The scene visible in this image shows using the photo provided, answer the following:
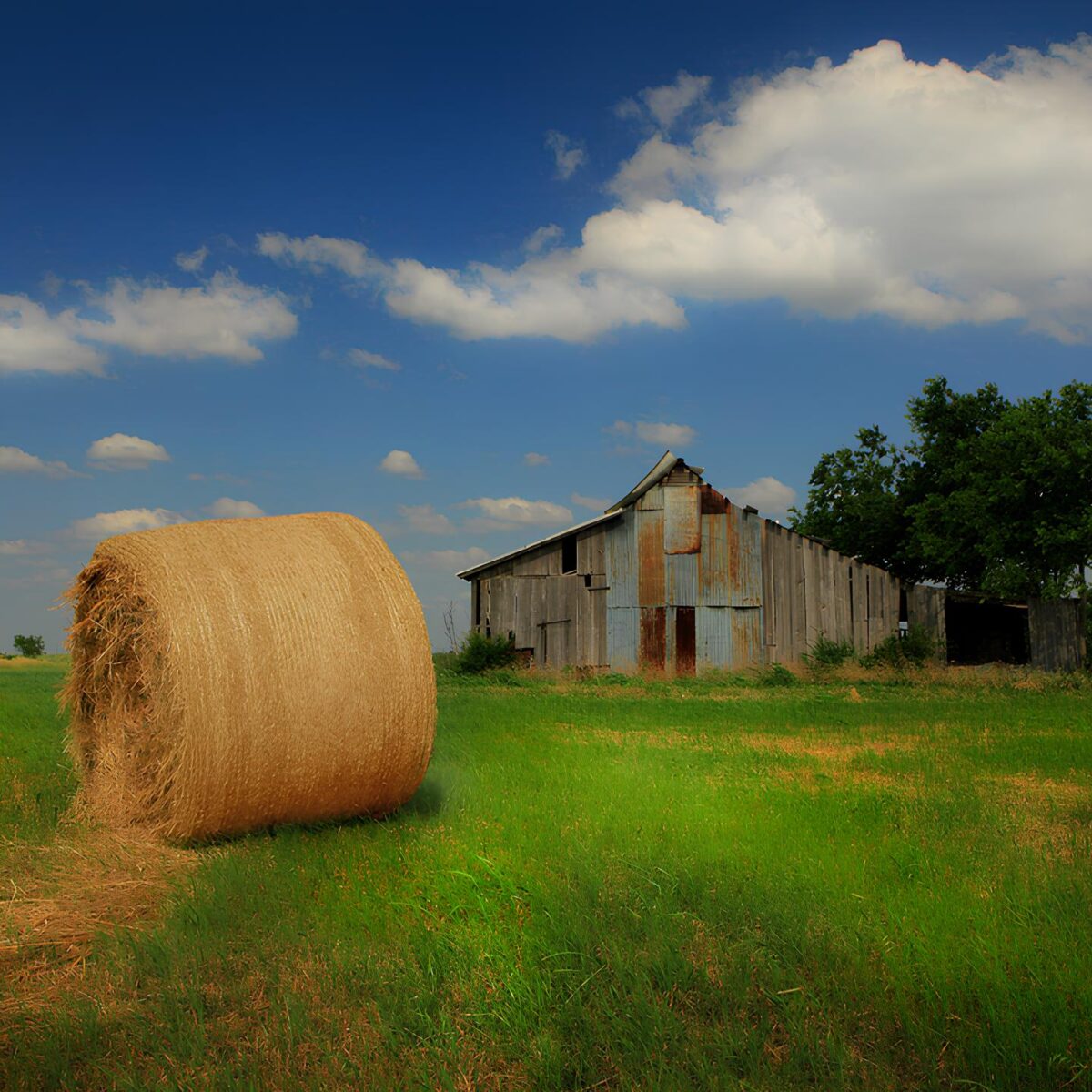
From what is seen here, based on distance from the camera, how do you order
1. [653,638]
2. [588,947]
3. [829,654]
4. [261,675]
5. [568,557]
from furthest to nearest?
[568,557], [653,638], [829,654], [261,675], [588,947]

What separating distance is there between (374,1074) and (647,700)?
48.4 feet

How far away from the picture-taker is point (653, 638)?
26328 mm

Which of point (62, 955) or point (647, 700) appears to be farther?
point (647, 700)

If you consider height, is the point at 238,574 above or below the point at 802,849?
above

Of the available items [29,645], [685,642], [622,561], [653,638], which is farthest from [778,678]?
[29,645]

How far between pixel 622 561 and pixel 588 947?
72.5ft

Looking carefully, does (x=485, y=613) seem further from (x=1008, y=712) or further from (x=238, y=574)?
(x=238, y=574)

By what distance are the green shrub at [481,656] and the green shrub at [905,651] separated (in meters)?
9.62

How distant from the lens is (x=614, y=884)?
5578mm

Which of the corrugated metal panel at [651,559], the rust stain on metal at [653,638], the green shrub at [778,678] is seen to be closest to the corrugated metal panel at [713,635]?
the rust stain on metal at [653,638]

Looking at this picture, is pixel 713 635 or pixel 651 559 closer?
pixel 713 635

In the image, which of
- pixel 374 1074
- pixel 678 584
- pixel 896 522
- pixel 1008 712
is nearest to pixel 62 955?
pixel 374 1074

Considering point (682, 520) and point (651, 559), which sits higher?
point (682, 520)

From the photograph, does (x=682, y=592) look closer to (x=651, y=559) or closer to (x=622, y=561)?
(x=651, y=559)
